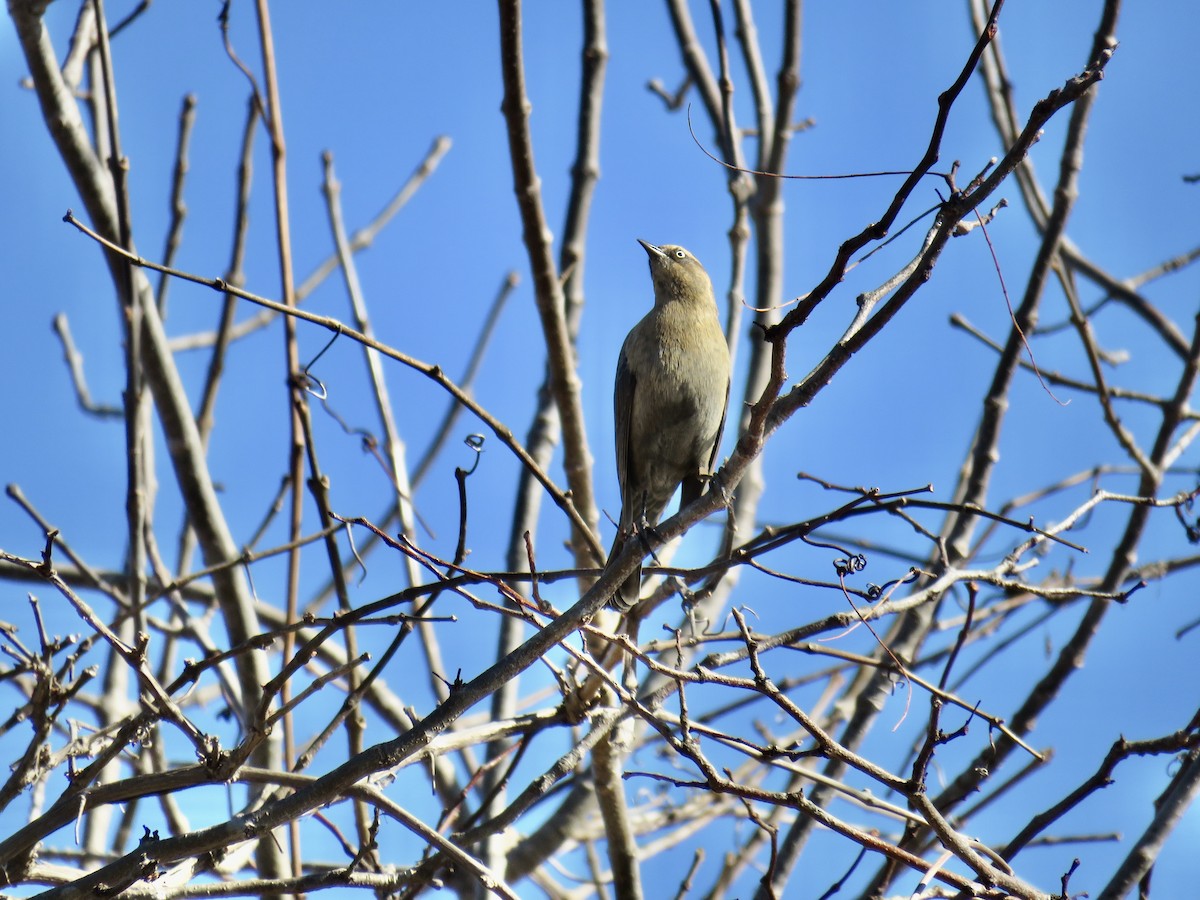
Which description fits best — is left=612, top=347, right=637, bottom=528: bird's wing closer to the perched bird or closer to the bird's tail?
the perched bird

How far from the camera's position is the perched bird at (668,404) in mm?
5164

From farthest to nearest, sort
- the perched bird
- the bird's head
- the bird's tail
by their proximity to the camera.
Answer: the bird's head, the perched bird, the bird's tail

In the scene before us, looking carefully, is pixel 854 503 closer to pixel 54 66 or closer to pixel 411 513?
pixel 411 513

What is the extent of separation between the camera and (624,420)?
17.5ft

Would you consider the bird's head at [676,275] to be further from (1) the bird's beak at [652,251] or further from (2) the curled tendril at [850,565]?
(2) the curled tendril at [850,565]

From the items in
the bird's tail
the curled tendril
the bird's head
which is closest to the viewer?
the curled tendril

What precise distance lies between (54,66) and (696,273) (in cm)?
307

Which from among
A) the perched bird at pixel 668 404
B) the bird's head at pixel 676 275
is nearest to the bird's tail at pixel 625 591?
the perched bird at pixel 668 404

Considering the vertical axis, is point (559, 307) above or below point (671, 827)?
above

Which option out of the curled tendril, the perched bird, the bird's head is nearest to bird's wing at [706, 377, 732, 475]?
the perched bird

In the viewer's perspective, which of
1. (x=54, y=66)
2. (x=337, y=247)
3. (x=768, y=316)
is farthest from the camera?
(x=768, y=316)

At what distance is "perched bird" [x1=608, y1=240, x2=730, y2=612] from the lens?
16.9 feet

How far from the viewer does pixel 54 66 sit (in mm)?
3918

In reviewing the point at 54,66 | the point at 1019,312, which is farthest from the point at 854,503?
the point at 54,66
